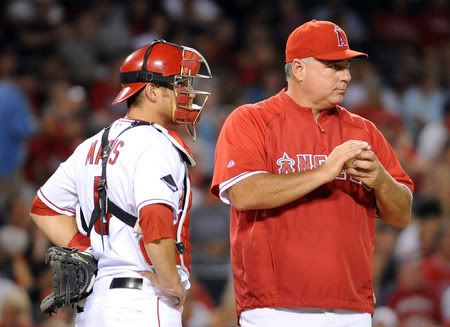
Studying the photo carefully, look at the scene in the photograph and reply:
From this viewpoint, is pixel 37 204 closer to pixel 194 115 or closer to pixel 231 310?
pixel 194 115

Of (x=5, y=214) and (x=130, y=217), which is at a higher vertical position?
(x=130, y=217)

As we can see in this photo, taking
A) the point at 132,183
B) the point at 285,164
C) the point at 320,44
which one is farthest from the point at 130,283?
the point at 320,44

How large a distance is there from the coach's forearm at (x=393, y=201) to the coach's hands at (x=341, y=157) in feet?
0.76

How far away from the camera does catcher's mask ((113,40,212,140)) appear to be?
15.0 ft

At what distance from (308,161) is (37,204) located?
49.9 inches

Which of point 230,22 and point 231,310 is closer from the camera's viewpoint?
point 231,310

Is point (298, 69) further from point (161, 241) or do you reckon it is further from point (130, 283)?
point (130, 283)

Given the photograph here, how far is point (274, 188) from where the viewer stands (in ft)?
14.4

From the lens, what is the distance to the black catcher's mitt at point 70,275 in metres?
4.44

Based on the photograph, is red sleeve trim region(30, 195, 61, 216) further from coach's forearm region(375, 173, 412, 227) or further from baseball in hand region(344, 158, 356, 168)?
coach's forearm region(375, 173, 412, 227)

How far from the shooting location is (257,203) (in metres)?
4.40

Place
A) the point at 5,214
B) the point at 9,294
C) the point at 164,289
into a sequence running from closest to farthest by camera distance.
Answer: the point at 164,289
the point at 9,294
the point at 5,214

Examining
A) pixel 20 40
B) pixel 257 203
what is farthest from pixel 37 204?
pixel 20 40

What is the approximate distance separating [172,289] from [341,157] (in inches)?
34.7
